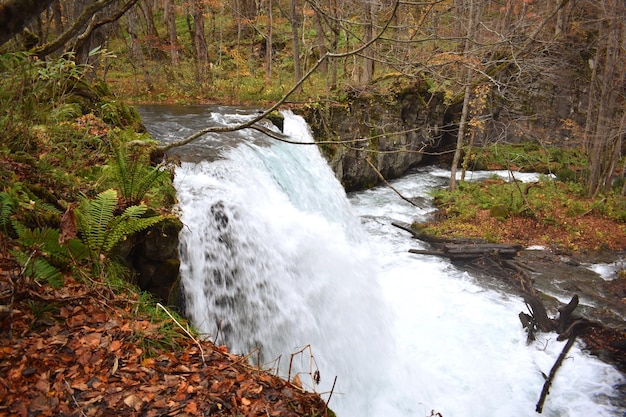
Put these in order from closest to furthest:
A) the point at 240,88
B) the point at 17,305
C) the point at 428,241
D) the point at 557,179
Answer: the point at 17,305 → the point at 428,241 → the point at 557,179 → the point at 240,88

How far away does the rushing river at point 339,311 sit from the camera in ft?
17.6

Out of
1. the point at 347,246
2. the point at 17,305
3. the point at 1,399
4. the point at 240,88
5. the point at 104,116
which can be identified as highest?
the point at 240,88

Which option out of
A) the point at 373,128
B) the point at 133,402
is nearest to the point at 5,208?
the point at 133,402

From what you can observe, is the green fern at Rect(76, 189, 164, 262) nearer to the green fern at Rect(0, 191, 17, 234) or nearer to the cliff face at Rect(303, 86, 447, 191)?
the green fern at Rect(0, 191, 17, 234)

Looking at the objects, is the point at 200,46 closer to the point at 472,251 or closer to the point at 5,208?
the point at 472,251

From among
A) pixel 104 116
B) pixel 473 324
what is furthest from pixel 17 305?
pixel 473 324

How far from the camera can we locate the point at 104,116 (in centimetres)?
670

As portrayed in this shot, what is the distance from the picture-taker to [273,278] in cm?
595

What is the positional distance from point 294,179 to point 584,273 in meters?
7.26

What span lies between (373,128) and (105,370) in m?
13.4

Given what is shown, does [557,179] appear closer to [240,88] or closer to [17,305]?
[240,88]

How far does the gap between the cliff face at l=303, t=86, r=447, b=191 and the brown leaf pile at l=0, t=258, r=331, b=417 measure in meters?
10.3

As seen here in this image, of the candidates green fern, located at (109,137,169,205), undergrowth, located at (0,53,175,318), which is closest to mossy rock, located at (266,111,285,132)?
undergrowth, located at (0,53,175,318)

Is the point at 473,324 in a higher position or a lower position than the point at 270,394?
lower
